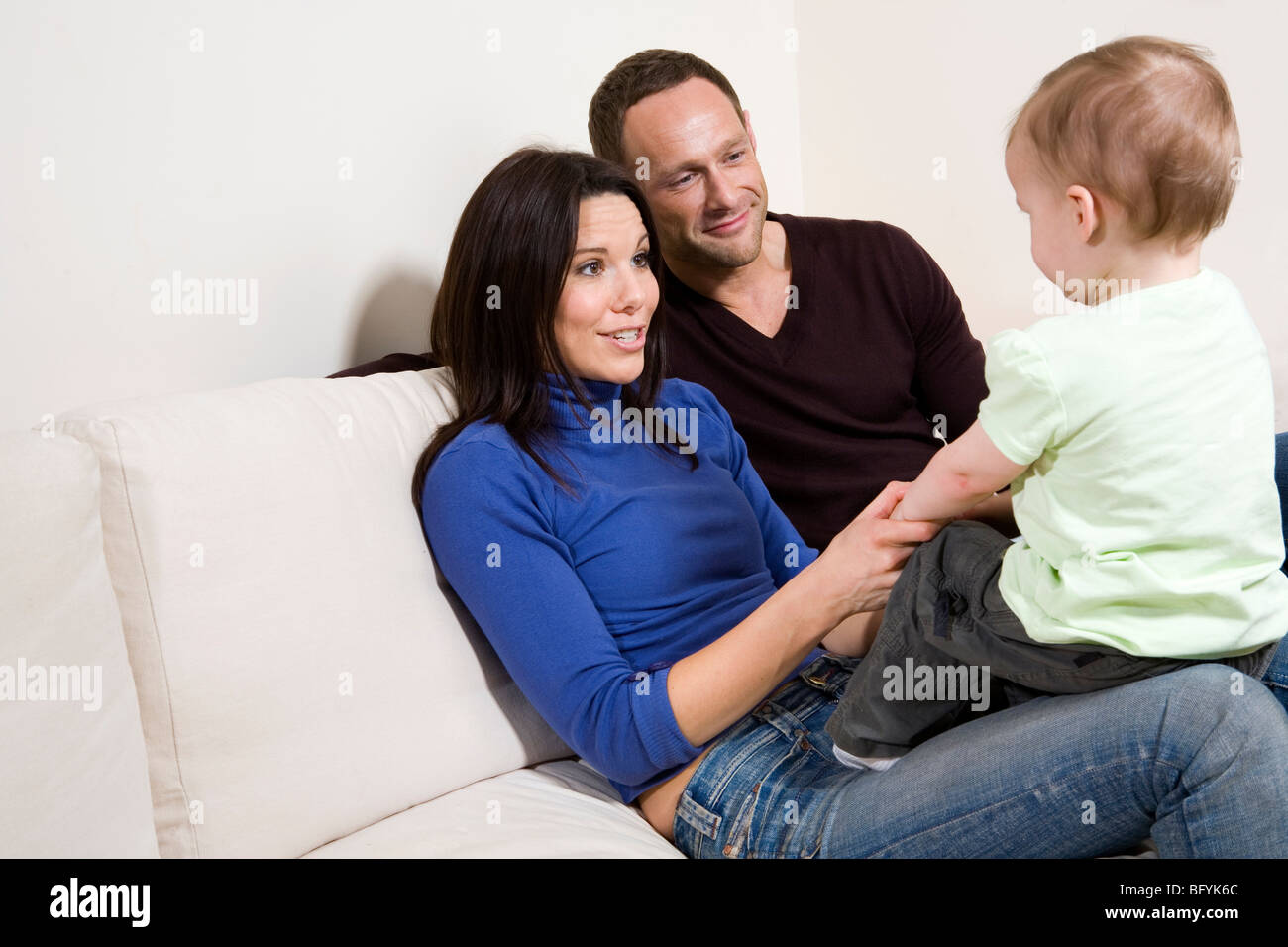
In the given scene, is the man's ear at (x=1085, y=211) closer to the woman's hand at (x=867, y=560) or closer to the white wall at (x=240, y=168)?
the woman's hand at (x=867, y=560)

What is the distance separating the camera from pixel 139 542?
1131 mm

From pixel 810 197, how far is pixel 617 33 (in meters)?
0.98

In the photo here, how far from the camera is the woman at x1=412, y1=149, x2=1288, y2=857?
104 cm

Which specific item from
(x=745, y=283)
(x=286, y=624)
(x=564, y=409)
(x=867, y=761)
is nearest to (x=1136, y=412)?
(x=867, y=761)

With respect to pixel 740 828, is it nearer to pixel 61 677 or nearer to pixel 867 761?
pixel 867 761

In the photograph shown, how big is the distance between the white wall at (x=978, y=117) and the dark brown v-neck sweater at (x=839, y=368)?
0.96 m

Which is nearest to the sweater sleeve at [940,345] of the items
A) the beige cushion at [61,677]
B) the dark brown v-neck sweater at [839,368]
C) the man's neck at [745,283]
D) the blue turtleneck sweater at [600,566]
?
the dark brown v-neck sweater at [839,368]

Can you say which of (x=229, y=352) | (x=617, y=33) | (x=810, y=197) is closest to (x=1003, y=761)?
(x=229, y=352)

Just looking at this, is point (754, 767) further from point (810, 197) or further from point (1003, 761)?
point (810, 197)

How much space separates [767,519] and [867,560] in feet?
1.30

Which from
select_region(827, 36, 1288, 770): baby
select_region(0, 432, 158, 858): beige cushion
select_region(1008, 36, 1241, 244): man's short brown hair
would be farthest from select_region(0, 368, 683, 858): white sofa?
select_region(1008, 36, 1241, 244): man's short brown hair

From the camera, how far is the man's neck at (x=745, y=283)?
2.01 m

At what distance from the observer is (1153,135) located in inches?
41.0

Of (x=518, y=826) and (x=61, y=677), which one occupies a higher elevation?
A: (x=61, y=677)
